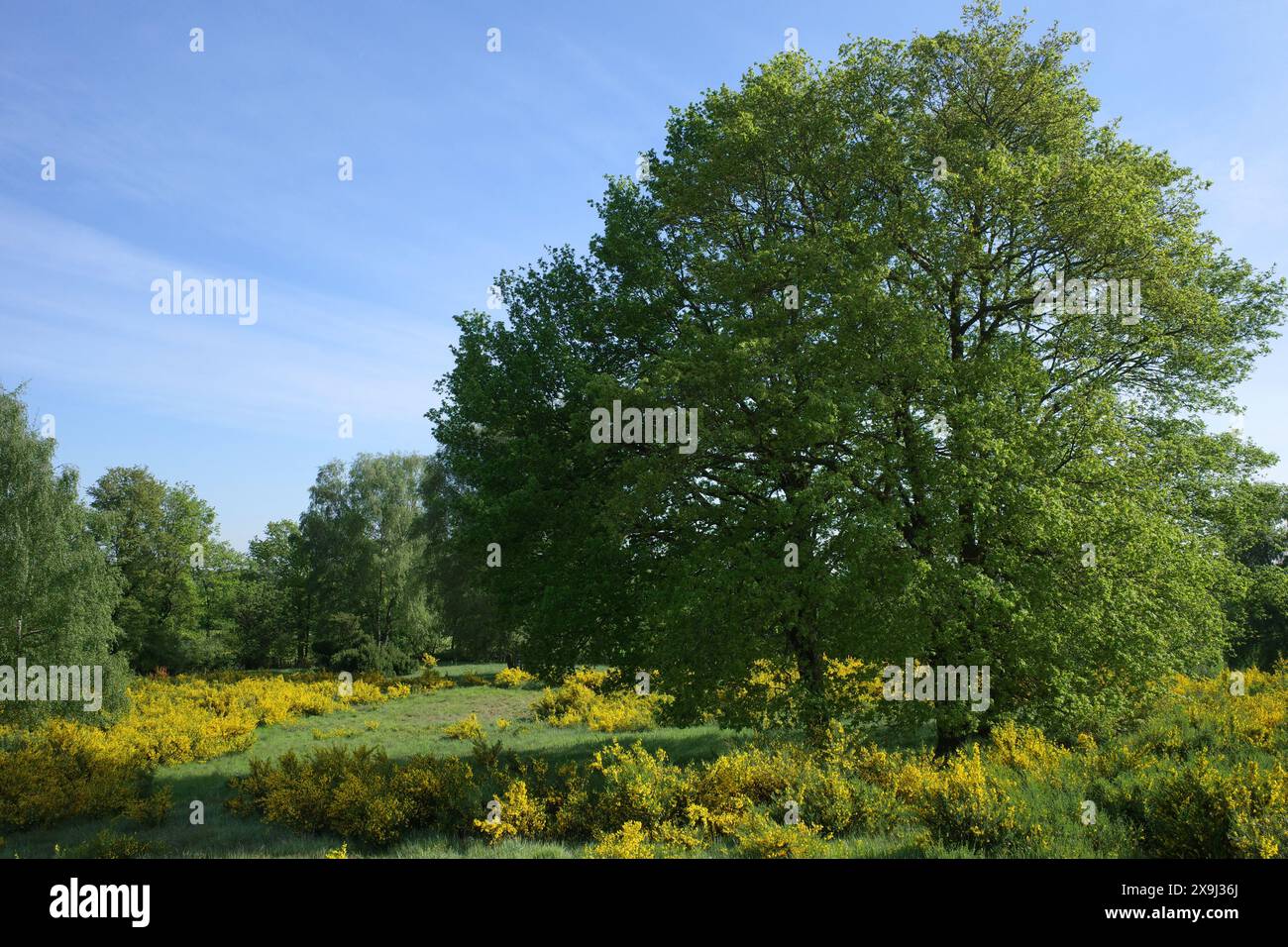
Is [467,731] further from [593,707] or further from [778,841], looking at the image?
[778,841]

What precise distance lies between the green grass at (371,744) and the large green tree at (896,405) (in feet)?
15.5

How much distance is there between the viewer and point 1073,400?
15.0m

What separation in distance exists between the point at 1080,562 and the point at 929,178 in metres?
8.97

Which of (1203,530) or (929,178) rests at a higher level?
(929,178)

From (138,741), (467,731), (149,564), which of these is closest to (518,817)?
(467,731)

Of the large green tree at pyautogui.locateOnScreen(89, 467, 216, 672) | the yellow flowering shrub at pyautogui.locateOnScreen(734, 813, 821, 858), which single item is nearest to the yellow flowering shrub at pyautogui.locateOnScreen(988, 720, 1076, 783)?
the yellow flowering shrub at pyautogui.locateOnScreen(734, 813, 821, 858)

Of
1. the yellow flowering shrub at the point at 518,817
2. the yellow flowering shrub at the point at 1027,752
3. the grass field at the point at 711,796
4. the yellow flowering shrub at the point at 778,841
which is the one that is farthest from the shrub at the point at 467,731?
the yellow flowering shrub at the point at 1027,752

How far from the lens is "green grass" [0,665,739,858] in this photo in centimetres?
1221

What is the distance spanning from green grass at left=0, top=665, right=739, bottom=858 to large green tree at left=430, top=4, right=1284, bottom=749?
472 centimetres

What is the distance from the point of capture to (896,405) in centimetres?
1470

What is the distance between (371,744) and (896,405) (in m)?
18.5
